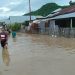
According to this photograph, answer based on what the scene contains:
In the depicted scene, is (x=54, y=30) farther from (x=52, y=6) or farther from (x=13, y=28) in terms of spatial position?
(x=52, y=6)

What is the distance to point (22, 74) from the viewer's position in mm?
11195

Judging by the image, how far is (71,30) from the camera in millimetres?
35031

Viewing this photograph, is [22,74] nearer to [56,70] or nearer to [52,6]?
[56,70]

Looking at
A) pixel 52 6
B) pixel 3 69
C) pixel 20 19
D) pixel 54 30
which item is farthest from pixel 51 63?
pixel 52 6

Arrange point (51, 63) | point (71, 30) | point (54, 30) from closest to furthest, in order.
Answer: point (51, 63) → point (71, 30) → point (54, 30)

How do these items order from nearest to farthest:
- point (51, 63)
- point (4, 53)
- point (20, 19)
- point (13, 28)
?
point (4, 53) < point (51, 63) < point (13, 28) < point (20, 19)

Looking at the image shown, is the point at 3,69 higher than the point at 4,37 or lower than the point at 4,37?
lower

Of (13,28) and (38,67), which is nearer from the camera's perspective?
(38,67)

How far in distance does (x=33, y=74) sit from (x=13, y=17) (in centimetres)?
8562

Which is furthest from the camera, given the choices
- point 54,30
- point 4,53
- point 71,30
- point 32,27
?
point 32,27

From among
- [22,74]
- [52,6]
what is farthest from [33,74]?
[52,6]

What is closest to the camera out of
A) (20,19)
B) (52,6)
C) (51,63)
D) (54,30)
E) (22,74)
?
(22,74)

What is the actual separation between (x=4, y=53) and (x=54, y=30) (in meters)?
29.8

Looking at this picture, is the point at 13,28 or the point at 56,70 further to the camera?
the point at 13,28
